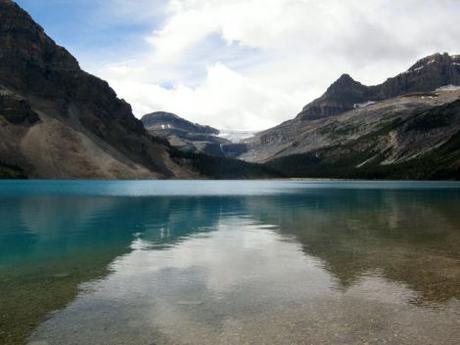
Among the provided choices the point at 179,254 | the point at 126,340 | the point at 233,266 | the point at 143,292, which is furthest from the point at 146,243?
the point at 126,340

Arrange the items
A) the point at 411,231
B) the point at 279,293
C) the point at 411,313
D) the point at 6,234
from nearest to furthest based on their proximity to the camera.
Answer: the point at 411,313
the point at 279,293
the point at 6,234
the point at 411,231

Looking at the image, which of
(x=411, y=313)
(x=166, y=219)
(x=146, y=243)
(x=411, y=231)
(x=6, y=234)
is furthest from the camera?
(x=166, y=219)

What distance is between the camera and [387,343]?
18.0 metres

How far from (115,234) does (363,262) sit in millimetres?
27749

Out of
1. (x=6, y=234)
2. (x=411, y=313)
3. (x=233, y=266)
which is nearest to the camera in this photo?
(x=411, y=313)

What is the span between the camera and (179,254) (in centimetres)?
3856

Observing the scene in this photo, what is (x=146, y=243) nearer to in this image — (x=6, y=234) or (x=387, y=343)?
(x=6, y=234)

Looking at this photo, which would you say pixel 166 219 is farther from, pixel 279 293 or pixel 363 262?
pixel 279 293

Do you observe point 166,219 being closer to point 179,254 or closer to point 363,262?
point 179,254

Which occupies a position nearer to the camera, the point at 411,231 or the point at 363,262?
the point at 363,262

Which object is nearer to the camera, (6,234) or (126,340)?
(126,340)

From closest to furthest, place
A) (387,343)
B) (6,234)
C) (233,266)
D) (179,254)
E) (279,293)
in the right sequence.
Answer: (387,343) < (279,293) < (233,266) < (179,254) < (6,234)

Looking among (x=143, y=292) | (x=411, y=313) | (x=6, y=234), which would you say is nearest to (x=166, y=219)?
(x=6, y=234)

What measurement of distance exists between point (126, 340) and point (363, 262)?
2106 cm
